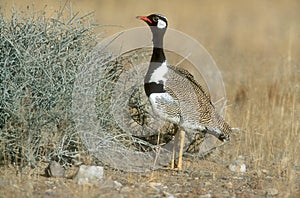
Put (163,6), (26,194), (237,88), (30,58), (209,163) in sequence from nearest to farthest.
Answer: (26,194), (30,58), (209,163), (237,88), (163,6)

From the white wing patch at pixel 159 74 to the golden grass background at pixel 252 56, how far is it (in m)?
0.56

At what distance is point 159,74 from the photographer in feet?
16.0

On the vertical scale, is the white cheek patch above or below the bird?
above

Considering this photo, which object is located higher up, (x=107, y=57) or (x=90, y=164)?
(x=107, y=57)

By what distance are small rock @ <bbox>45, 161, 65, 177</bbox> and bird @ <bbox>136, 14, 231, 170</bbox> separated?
887 mm

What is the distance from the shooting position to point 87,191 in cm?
403

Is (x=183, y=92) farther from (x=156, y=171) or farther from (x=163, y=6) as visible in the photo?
(x=163, y=6)

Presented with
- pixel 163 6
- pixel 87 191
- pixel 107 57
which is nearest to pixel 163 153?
pixel 107 57

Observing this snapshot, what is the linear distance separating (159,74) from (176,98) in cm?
24

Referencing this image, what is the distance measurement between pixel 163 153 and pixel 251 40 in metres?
6.77

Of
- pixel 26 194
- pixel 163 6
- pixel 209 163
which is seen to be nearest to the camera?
pixel 26 194

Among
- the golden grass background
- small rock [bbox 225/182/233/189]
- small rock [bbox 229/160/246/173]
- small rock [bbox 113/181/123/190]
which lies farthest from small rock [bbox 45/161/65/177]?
small rock [bbox 229/160/246/173]

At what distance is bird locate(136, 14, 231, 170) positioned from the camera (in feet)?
15.8

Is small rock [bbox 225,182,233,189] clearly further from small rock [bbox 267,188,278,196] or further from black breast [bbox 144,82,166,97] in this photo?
black breast [bbox 144,82,166,97]
